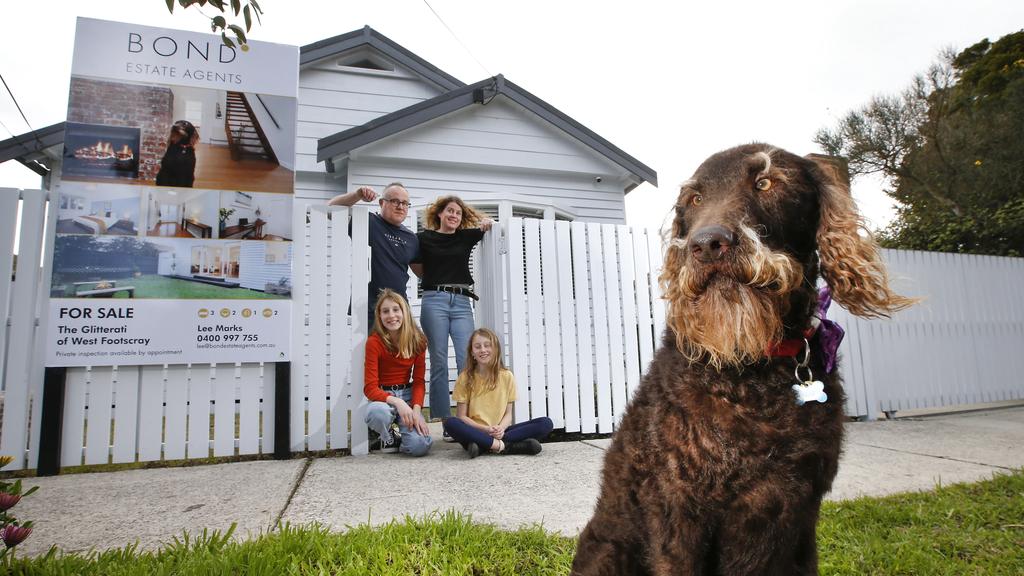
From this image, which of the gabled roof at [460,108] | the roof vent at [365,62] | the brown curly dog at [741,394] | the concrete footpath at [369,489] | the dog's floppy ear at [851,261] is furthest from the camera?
the roof vent at [365,62]

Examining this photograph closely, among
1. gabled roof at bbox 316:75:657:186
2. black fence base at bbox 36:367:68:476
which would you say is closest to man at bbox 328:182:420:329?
black fence base at bbox 36:367:68:476

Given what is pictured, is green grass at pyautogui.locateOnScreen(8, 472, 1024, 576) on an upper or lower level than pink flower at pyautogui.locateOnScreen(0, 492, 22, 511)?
lower

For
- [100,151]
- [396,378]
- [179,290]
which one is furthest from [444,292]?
[100,151]

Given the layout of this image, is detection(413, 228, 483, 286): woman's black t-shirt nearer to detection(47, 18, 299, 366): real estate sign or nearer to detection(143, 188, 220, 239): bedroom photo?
detection(47, 18, 299, 366): real estate sign

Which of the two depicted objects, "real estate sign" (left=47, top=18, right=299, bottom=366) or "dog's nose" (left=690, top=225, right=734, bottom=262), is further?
"real estate sign" (left=47, top=18, right=299, bottom=366)

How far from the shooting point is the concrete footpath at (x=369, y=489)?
101 inches

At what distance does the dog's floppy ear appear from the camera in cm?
145

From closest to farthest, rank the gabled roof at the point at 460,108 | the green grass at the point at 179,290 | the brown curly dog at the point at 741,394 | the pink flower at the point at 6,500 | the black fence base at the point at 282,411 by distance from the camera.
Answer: the brown curly dog at the point at 741,394 → the pink flower at the point at 6,500 → the green grass at the point at 179,290 → the black fence base at the point at 282,411 → the gabled roof at the point at 460,108

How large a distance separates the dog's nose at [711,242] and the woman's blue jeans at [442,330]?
349 cm

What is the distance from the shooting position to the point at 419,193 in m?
8.20

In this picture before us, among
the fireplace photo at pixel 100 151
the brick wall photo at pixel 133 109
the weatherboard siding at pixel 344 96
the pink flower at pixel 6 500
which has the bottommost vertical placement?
the pink flower at pixel 6 500

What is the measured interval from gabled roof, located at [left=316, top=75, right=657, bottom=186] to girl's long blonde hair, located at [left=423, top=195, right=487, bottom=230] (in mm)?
3180

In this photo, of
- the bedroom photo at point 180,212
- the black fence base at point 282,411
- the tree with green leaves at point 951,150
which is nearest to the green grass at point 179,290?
the bedroom photo at point 180,212

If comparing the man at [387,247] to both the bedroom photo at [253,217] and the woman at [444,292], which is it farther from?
the bedroom photo at [253,217]
